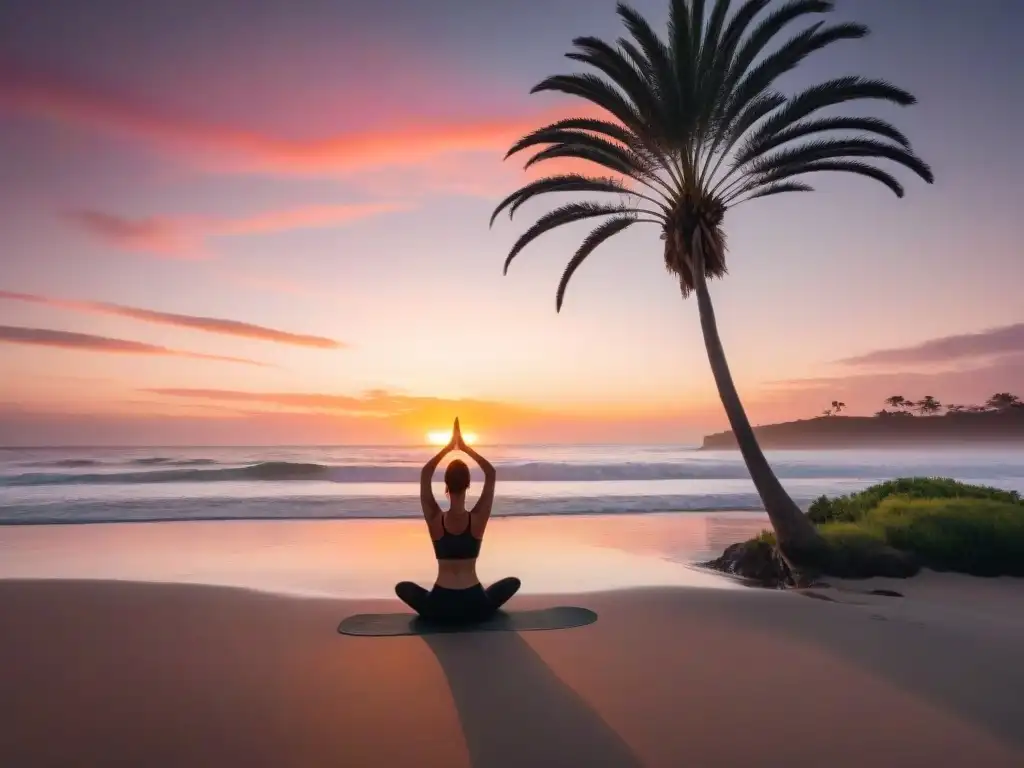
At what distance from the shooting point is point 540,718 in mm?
4516

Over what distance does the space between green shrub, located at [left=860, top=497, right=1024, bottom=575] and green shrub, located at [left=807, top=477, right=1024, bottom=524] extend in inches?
48.7

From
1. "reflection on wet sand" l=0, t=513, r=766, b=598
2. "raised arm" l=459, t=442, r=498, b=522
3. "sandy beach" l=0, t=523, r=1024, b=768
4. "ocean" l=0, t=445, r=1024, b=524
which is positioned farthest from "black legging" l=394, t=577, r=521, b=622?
"ocean" l=0, t=445, r=1024, b=524

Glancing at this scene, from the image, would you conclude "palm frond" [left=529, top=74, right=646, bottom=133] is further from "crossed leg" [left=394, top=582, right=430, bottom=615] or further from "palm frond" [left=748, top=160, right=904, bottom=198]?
"crossed leg" [left=394, top=582, right=430, bottom=615]

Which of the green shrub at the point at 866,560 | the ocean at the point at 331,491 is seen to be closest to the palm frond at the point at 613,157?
the green shrub at the point at 866,560

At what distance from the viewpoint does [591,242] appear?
13.8 m

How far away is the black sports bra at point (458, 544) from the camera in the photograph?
20.9ft

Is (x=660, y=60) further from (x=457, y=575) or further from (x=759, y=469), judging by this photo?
(x=457, y=575)

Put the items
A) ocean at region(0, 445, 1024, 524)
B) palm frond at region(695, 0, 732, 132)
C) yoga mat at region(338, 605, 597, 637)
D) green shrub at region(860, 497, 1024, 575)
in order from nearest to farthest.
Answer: yoga mat at region(338, 605, 597, 637) → green shrub at region(860, 497, 1024, 575) → palm frond at region(695, 0, 732, 132) → ocean at region(0, 445, 1024, 524)

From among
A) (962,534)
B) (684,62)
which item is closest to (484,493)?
(962,534)

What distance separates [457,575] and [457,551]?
0.38 m

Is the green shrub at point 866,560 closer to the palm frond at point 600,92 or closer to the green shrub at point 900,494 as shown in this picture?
the green shrub at point 900,494

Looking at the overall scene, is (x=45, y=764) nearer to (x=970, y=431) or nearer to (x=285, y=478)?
(x=285, y=478)

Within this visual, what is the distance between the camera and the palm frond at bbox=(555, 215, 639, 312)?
13367 millimetres

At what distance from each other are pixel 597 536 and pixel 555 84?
1019 centimetres
